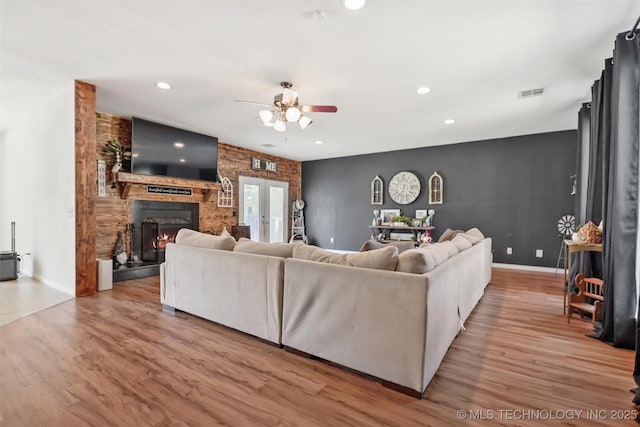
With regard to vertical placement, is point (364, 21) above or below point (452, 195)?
above

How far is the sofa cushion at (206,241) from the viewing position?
295cm

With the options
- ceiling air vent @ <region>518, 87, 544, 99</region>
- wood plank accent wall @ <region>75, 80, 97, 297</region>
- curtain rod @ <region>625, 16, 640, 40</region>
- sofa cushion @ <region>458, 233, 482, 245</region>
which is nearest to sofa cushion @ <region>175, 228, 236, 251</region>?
wood plank accent wall @ <region>75, 80, 97, 297</region>

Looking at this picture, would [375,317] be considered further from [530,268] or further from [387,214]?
[387,214]

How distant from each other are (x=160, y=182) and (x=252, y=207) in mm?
2530

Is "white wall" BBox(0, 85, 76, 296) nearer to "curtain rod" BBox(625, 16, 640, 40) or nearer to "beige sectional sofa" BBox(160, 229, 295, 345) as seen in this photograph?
"beige sectional sofa" BBox(160, 229, 295, 345)

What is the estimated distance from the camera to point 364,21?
237 cm

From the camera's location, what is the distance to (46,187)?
423cm

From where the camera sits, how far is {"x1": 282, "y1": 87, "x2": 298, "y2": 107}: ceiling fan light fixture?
11.2ft

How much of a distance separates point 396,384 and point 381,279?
2.15ft

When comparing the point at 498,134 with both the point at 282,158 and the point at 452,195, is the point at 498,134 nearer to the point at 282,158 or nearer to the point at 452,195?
the point at 452,195

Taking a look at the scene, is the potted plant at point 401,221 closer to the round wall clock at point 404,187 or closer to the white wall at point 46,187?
the round wall clock at point 404,187

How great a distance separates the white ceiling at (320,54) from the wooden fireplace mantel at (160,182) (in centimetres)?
101

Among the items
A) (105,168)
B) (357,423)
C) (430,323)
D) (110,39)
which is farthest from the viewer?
(105,168)

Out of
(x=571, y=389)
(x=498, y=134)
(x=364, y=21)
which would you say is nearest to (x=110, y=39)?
(x=364, y=21)
